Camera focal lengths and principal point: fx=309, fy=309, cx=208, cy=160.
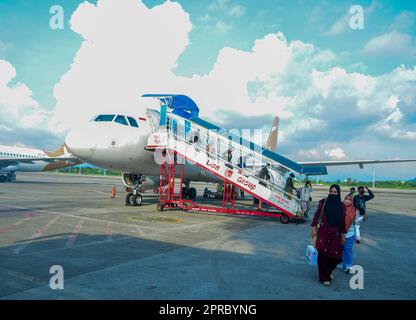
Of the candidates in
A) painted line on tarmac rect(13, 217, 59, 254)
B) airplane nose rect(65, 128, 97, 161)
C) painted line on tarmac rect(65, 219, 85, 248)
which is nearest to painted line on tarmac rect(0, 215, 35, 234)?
painted line on tarmac rect(13, 217, 59, 254)

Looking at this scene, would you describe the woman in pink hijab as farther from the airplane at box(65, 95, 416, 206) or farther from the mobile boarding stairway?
the airplane at box(65, 95, 416, 206)

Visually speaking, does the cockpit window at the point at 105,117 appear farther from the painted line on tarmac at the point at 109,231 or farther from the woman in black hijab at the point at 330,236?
the woman in black hijab at the point at 330,236

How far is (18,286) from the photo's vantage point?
4566 millimetres

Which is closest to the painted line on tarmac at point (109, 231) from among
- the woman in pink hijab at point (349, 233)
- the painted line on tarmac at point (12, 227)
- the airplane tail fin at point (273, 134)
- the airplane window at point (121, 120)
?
the painted line on tarmac at point (12, 227)

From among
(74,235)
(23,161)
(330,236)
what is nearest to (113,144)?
(74,235)

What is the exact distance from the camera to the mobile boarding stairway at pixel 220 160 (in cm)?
1255

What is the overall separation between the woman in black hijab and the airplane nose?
10.2m

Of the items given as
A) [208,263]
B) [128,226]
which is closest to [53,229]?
[128,226]

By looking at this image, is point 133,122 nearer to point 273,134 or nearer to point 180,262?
point 180,262

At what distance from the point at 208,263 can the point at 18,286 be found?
10.7 ft

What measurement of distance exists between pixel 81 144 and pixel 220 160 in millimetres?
5937

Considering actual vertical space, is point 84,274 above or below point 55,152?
below

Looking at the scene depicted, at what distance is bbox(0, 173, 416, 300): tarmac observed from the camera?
4648 millimetres
